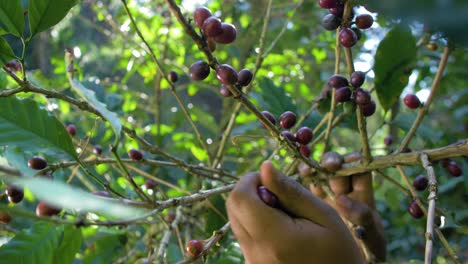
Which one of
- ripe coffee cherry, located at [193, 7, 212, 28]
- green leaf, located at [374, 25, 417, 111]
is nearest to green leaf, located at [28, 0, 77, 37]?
ripe coffee cherry, located at [193, 7, 212, 28]

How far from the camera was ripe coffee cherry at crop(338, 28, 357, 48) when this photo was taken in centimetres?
82

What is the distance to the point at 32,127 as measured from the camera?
819 millimetres

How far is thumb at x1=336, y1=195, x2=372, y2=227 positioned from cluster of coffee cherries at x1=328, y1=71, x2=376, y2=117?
260 millimetres

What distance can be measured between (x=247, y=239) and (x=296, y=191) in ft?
0.35

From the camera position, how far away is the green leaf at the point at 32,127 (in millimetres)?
807

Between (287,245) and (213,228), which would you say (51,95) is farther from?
(213,228)

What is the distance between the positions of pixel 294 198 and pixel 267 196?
0.15 feet

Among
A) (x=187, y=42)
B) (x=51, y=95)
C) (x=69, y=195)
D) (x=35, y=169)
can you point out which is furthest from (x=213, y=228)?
(x=187, y=42)

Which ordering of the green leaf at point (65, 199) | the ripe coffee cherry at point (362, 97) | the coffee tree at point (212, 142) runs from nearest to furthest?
the green leaf at point (65, 199) → the coffee tree at point (212, 142) → the ripe coffee cherry at point (362, 97)

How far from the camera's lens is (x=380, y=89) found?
3.69ft

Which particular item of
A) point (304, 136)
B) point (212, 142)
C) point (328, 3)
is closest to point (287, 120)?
point (304, 136)

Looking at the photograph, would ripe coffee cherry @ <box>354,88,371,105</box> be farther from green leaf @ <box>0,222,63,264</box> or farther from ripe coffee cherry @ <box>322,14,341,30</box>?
green leaf @ <box>0,222,63,264</box>

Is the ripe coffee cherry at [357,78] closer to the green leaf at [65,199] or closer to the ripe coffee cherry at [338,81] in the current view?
the ripe coffee cherry at [338,81]

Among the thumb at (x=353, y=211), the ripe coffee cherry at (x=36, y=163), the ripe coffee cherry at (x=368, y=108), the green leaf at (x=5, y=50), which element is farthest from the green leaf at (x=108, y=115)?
the thumb at (x=353, y=211)
